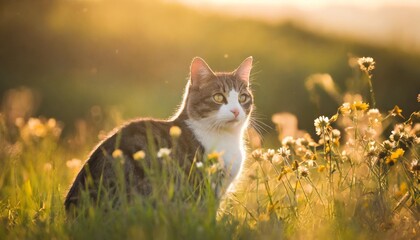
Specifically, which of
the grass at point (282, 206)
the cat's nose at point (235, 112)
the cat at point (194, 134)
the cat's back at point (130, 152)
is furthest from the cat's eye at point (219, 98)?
the grass at point (282, 206)

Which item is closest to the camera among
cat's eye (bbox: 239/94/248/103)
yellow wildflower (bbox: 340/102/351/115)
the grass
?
the grass

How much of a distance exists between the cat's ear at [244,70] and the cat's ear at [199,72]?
309 mm

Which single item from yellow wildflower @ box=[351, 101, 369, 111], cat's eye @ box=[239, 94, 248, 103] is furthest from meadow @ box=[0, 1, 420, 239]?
cat's eye @ box=[239, 94, 248, 103]

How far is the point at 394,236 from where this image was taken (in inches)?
150

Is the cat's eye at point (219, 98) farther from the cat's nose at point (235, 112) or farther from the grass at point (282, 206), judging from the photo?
the grass at point (282, 206)

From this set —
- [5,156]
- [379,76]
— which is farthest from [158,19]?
[5,156]

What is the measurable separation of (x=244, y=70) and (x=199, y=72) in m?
0.51

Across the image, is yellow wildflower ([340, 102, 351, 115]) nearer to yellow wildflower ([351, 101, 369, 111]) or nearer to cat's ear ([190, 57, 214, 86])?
yellow wildflower ([351, 101, 369, 111])

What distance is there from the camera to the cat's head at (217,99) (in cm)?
493

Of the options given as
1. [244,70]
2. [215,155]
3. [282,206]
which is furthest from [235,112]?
[215,155]

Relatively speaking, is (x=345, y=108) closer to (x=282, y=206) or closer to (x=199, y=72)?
(x=282, y=206)

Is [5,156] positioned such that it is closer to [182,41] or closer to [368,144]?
[368,144]

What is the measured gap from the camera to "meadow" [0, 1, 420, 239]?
12.3 feet

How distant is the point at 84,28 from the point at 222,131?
7130mm
